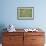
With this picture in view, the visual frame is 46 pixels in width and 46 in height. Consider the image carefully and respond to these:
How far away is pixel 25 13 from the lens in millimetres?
4148

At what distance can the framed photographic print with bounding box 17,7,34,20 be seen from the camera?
13.5ft

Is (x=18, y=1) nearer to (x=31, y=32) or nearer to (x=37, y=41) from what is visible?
(x=31, y=32)

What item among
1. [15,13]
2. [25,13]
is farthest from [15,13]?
[25,13]

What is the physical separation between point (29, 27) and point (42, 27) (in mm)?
425

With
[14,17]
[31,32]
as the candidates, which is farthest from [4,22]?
[31,32]

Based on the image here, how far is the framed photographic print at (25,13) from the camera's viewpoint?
4.12m

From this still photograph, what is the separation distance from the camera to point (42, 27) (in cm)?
418

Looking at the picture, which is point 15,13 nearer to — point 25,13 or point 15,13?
point 15,13

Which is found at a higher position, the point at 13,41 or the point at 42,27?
the point at 42,27

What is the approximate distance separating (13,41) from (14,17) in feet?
2.86

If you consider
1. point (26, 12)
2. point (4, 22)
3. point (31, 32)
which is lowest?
point (31, 32)

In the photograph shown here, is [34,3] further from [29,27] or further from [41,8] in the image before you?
[29,27]

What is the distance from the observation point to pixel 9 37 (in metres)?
3.62

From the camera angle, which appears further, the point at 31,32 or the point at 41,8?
the point at 41,8
